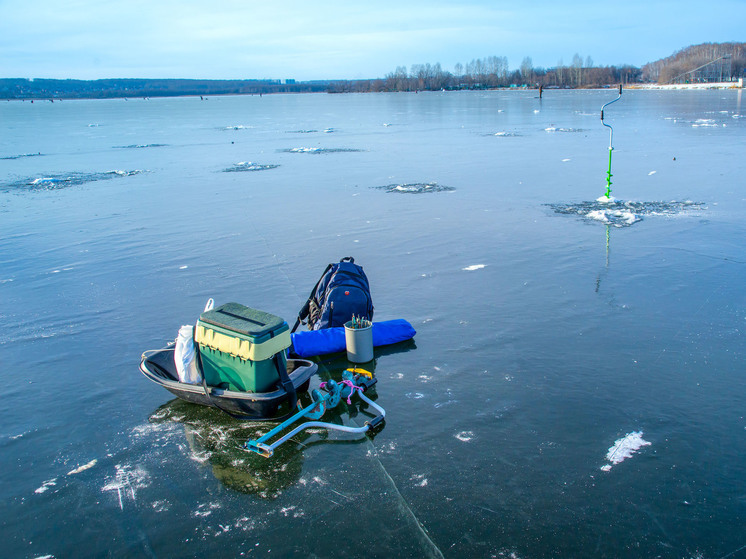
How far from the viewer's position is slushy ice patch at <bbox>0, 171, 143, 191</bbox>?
1934cm

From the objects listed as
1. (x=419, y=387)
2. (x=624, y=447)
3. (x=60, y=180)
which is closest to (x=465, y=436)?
(x=419, y=387)

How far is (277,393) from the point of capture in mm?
5145

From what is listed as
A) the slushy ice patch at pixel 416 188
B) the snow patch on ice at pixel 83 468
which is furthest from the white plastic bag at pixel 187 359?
the slushy ice patch at pixel 416 188

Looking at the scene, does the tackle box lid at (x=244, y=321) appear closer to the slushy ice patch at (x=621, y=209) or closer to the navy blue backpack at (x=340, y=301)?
the navy blue backpack at (x=340, y=301)

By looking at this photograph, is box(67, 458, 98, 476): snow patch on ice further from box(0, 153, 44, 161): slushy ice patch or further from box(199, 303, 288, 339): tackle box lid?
box(0, 153, 44, 161): slushy ice patch

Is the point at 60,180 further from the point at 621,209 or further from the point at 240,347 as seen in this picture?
the point at 240,347

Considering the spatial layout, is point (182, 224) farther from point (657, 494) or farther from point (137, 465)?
point (657, 494)

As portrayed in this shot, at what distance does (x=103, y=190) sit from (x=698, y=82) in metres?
171

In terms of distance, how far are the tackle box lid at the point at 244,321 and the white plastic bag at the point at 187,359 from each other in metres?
0.28

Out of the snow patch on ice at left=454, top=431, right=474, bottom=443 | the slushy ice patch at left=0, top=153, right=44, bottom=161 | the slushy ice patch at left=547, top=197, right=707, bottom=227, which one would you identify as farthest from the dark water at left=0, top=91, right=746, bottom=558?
the slushy ice patch at left=0, top=153, right=44, bottom=161

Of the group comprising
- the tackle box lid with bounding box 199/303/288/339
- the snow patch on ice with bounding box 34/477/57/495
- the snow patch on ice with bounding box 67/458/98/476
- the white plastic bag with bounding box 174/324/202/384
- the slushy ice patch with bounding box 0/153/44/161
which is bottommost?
the snow patch on ice with bounding box 34/477/57/495

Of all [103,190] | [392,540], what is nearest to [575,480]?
[392,540]

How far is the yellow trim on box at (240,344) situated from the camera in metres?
4.97

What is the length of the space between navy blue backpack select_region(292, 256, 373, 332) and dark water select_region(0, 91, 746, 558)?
63 centimetres
